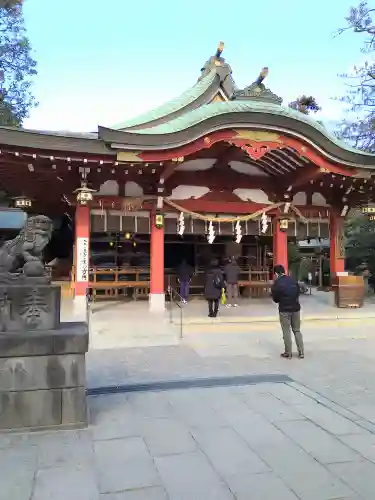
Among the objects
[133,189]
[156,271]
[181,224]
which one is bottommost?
[156,271]

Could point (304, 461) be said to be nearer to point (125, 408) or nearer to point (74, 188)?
point (125, 408)

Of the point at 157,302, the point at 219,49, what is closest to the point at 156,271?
the point at 157,302

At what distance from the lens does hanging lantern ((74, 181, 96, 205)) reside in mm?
11062

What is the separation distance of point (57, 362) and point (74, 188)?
859 centimetres

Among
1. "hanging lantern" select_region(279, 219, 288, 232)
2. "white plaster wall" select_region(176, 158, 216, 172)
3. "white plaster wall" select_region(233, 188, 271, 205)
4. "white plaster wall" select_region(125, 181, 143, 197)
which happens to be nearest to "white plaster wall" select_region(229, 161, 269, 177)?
"white plaster wall" select_region(233, 188, 271, 205)

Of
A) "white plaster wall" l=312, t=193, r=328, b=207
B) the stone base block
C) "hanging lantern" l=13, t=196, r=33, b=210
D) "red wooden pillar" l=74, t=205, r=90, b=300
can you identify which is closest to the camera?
"red wooden pillar" l=74, t=205, r=90, b=300

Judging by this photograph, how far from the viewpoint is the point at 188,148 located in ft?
36.7

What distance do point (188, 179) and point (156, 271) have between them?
307 centimetres

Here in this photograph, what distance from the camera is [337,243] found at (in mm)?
14562

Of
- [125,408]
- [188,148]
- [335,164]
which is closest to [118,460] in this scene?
[125,408]

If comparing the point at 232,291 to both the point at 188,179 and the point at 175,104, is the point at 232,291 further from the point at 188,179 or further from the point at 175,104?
the point at 175,104

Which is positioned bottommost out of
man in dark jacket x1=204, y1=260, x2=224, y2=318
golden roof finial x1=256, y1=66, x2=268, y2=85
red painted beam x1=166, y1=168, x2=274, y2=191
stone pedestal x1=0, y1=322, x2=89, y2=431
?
stone pedestal x1=0, y1=322, x2=89, y2=431

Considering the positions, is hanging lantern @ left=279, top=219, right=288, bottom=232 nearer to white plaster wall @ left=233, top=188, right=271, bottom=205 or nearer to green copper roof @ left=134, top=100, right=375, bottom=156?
white plaster wall @ left=233, top=188, right=271, bottom=205

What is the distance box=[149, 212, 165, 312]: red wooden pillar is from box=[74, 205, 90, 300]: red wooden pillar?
6.06 ft
